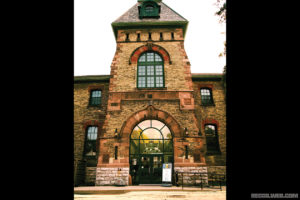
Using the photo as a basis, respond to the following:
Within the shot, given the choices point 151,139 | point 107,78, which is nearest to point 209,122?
point 151,139

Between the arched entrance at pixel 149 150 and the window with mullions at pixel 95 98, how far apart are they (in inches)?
171

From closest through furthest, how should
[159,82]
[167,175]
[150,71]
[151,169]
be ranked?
[167,175], [151,169], [159,82], [150,71]

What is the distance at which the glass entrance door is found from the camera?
36.1ft

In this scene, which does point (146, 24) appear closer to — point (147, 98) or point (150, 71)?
point (150, 71)

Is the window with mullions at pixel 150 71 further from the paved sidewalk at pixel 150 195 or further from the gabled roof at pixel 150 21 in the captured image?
the paved sidewalk at pixel 150 195

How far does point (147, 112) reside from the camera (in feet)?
38.4

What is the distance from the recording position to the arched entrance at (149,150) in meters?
11.2

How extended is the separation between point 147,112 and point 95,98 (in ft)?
16.6

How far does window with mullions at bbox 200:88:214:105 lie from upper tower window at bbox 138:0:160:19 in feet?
23.4
